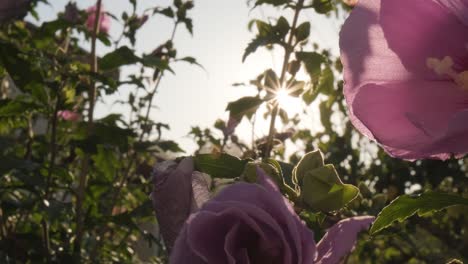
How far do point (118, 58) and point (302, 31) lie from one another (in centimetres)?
67

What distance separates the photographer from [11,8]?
55.7 inches

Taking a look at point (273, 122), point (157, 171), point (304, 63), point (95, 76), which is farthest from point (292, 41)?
point (157, 171)

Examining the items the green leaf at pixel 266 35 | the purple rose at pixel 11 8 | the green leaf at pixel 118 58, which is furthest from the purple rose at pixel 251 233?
the green leaf at pixel 118 58

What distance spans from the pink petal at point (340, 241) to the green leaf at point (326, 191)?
0.06ft

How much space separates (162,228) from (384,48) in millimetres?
271

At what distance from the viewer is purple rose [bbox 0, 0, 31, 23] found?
1.40m

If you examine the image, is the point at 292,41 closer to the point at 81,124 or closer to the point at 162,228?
the point at 81,124

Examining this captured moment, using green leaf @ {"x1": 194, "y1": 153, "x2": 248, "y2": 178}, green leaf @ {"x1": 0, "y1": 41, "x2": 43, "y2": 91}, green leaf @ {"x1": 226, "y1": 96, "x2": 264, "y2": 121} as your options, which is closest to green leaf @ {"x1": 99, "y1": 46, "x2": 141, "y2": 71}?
green leaf @ {"x1": 0, "y1": 41, "x2": 43, "y2": 91}

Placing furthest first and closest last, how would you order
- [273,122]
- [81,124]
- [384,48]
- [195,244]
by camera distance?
1. [81,124]
2. [273,122]
3. [384,48]
4. [195,244]

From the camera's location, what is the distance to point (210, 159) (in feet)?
2.10

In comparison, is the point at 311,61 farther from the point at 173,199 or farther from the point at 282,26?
the point at 173,199

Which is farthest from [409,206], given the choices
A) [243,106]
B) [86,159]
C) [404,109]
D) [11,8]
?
[86,159]

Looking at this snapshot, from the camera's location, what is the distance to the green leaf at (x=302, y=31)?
1.82 meters

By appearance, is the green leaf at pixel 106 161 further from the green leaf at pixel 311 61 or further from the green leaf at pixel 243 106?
the green leaf at pixel 311 61
